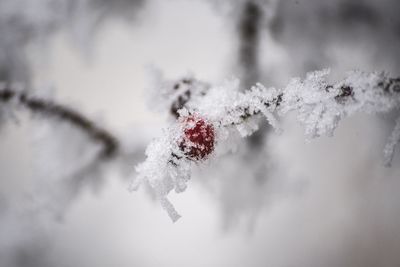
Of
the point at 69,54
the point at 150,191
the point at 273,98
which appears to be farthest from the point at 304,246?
the point at 69,54

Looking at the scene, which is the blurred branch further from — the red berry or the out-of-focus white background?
the red berry

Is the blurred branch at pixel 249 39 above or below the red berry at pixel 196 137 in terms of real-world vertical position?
above

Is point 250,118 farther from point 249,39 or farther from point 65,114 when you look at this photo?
point 65,114

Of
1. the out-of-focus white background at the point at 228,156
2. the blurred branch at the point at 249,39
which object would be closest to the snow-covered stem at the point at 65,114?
the out-of-focus white background at the point at 228,156

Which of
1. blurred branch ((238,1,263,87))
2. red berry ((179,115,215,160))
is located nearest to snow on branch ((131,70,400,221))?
red berry ((179,115,215,160))

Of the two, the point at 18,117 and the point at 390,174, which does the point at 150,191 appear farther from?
the point at 390,174

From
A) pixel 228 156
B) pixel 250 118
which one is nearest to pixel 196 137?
pixel 250 118

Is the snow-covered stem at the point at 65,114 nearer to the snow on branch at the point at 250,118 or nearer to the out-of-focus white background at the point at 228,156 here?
the out-of-focus white background at the point at 228,156
